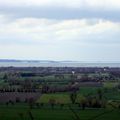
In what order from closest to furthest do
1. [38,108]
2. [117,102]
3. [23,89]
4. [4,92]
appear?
1. [38,108]
2. [117,102]
3. [4,92]
4. [23,89]

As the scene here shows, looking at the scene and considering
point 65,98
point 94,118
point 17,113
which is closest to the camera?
point 94,118

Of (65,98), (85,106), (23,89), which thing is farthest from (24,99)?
(23,89)

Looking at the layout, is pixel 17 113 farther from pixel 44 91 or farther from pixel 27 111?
pixel 44 91

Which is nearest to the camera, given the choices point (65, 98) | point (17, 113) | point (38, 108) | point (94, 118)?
point (94, 118)

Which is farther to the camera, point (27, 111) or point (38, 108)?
point (38, 108)

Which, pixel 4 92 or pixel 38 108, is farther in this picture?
pixel 4 92

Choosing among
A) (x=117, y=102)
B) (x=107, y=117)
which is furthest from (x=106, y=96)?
(x=107, y=117)

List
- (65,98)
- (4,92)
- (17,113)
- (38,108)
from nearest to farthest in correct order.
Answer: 1. (17,113)
2. (38,108)
3. (65,98)
4. (4,92)

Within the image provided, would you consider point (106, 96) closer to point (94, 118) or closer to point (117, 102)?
point (117, 102)
